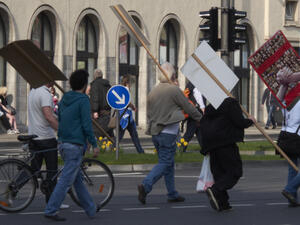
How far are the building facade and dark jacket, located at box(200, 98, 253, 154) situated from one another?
1974 centimetres

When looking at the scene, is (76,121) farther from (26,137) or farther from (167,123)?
(167,123)

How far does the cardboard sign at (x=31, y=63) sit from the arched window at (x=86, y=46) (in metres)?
22.3

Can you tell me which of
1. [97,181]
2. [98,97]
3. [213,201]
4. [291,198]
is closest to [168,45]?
[98,97]

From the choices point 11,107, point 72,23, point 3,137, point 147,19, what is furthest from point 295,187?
point 147,19

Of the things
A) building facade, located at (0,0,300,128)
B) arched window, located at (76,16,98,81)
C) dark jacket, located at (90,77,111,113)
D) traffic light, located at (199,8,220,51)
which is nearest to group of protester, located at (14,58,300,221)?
dark jacket, located at (90,77,111,113)

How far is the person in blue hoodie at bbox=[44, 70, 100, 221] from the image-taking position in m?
10.5

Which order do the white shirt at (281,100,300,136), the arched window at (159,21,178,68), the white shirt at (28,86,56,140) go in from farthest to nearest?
1. the arched window at (159,21,178,68)
2. the white shirt at (281,100,300,136)
3. the white shirt at (28,86,56,140)

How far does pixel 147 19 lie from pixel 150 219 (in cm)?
2636

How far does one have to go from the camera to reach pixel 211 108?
11.7 metres

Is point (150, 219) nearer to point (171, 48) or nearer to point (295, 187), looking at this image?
point (295, 187)

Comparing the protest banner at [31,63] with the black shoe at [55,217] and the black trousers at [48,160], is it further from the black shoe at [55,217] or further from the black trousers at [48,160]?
the black shoe at [55,217]

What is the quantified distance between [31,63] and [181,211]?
8.14 feet

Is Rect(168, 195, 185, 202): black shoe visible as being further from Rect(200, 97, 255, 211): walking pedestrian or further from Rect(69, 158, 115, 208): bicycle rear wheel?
Rect(69, 158, 115, 208): bicycle rear wheel

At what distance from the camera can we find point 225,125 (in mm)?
Answer: 11547
